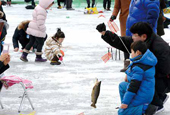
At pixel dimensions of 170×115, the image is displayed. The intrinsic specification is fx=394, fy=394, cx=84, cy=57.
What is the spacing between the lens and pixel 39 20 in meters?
7.53

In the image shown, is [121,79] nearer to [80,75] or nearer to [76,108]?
[80,75]

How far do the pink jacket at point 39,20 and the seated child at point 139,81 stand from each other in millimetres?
3616

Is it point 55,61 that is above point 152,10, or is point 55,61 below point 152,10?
below

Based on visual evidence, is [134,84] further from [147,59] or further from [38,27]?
[38,27]

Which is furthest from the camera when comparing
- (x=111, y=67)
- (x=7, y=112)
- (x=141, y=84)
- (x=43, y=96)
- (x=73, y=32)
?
(x=73, y=32)

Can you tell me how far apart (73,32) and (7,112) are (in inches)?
298

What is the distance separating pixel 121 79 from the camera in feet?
20.6

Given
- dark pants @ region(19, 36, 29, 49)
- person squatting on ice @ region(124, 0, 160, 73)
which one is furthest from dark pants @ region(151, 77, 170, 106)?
dark pants @ region(19, 36, 29, 49)

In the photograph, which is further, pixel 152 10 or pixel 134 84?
pixel 152 10

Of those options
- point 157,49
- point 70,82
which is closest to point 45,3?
Answer: point 70,82

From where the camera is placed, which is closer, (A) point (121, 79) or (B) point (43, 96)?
(B) point (43, 96)

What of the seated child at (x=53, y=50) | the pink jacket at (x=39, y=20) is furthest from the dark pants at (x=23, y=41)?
the seated child at (x=53, y=50)

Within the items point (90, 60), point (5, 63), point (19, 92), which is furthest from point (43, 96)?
point (90, 60)

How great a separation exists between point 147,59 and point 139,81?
245mm
